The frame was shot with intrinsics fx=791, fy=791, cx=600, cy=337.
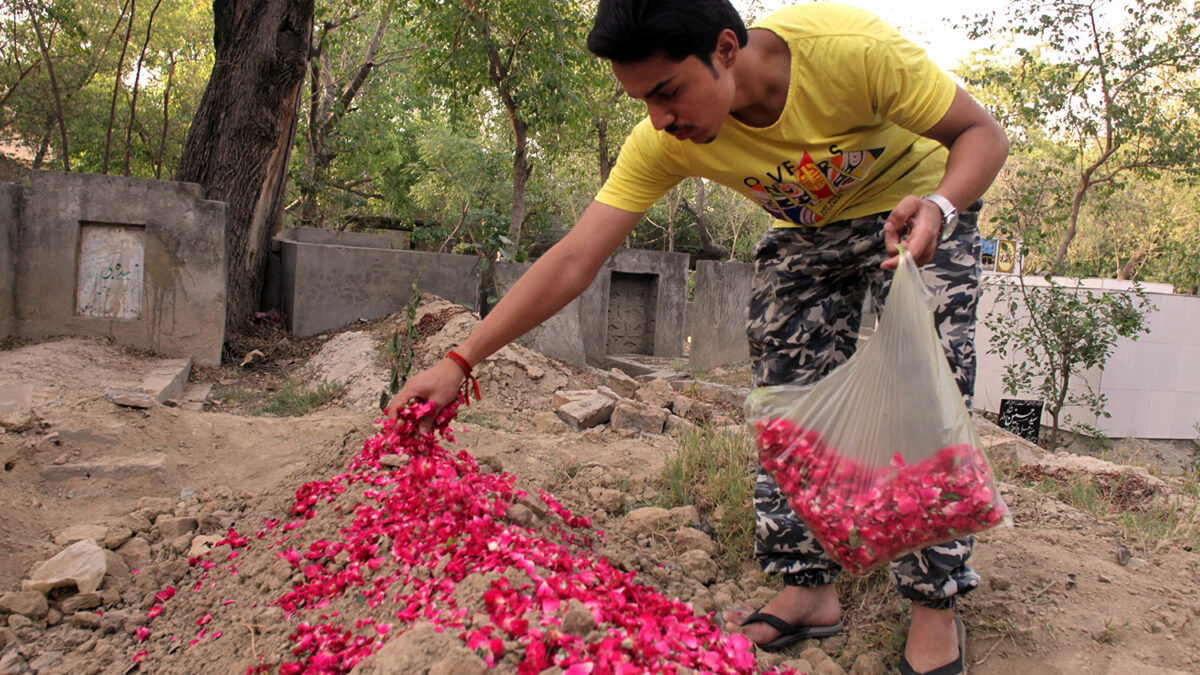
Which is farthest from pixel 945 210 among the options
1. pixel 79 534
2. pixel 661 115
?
pixel 79 534

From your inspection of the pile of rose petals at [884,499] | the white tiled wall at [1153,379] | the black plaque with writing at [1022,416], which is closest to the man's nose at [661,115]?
the pile of rose petals at [884,499]

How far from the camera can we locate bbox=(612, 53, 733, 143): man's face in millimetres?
1577

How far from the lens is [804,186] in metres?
1.86

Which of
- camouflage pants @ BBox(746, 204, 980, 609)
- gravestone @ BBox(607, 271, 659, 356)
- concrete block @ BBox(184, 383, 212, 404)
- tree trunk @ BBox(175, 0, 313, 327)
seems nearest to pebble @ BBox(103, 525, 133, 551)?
camouflage pants @ BBox(746, 204, 980, 609)

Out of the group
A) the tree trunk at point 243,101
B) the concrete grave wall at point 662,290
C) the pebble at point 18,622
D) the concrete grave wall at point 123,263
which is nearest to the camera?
the pebble at point 18,622

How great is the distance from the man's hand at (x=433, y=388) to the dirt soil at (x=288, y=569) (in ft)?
1.61

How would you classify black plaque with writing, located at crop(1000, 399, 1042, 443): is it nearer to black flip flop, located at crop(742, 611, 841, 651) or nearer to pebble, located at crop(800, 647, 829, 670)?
black flip flop, located at crop(742, 611, 841, 651)

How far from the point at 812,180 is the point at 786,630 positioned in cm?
115

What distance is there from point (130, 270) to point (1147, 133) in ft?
32.2

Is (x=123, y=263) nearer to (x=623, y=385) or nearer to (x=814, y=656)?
(x=623, y=385)

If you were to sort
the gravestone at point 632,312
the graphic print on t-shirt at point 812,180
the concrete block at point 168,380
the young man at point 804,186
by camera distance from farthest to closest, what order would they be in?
the gravestone at point 632,312 → the concrete block at point 168,380 → the graphic print on t-shirt at point 812,180 → the young man at point 804,186

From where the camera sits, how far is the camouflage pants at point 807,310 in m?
1.95

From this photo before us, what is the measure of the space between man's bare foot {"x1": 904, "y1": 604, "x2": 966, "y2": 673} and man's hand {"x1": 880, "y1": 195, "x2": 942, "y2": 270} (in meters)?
0.84

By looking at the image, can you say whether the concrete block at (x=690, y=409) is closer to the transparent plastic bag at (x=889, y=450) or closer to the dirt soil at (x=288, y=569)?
the dirt soil at (x=288, y=569)
